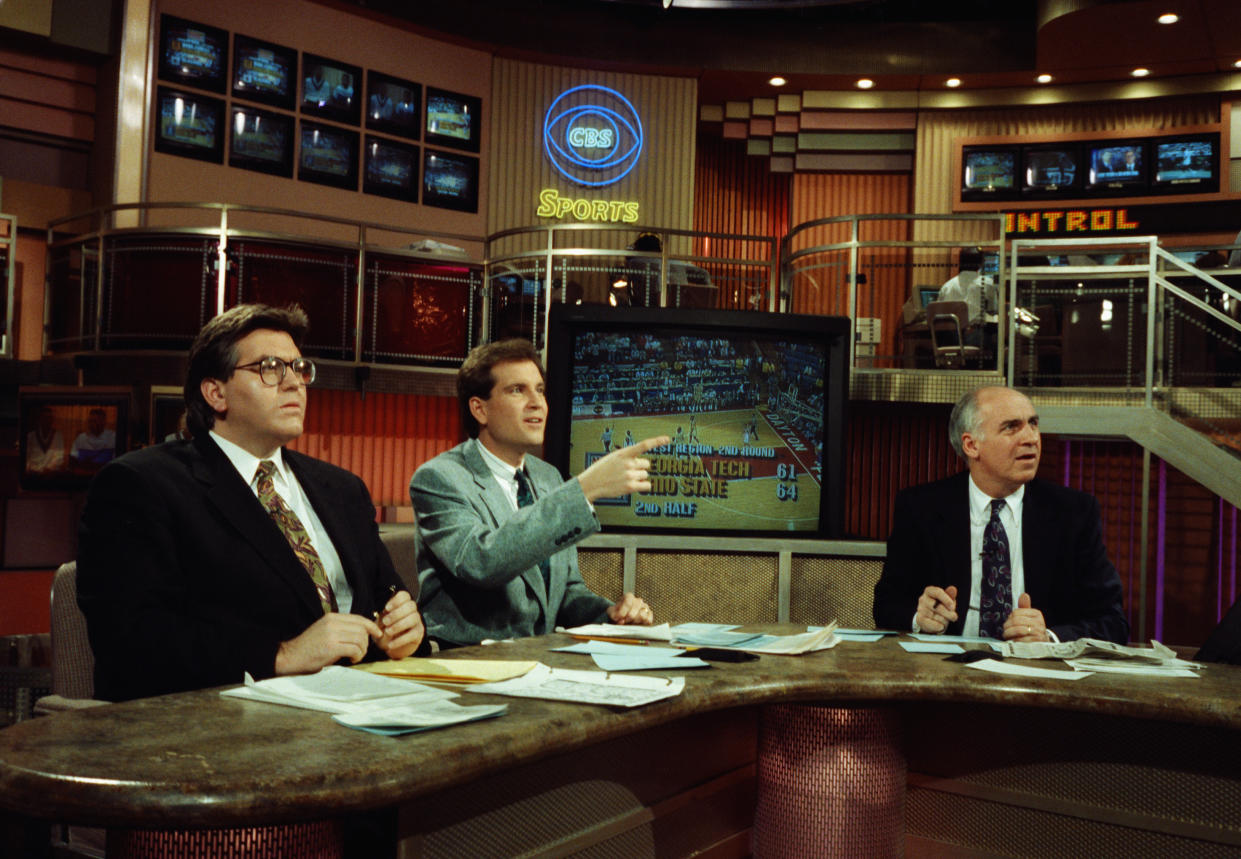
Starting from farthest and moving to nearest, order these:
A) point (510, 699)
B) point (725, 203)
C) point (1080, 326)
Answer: point (725, 203)
point (1080, 326)
point (510, 699)

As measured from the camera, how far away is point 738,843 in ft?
6.83

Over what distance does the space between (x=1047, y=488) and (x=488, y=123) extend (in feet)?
28.9

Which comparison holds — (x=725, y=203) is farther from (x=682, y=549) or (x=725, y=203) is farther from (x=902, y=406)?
(x=682, y=549)

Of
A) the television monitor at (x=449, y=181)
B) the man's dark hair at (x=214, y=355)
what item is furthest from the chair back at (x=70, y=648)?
the television monitor at (x=449, y=181)

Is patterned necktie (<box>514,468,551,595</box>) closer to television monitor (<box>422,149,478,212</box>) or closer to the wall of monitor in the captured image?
the wall of monitor

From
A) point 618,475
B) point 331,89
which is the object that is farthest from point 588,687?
point 331,89

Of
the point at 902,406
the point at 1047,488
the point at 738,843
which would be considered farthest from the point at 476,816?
the point at 902,406

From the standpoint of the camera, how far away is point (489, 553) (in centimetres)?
221

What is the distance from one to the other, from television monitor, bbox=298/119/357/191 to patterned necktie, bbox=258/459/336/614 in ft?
27.0

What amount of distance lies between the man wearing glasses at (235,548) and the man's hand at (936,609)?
1276 mm

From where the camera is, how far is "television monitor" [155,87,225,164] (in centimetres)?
890

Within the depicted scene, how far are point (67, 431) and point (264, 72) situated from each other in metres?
4.00

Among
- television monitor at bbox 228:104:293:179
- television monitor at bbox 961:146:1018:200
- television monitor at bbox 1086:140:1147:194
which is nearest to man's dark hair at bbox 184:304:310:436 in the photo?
television monitor at bbox 228:104:293:179

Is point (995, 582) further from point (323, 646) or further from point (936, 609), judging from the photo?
point (323, 646)
